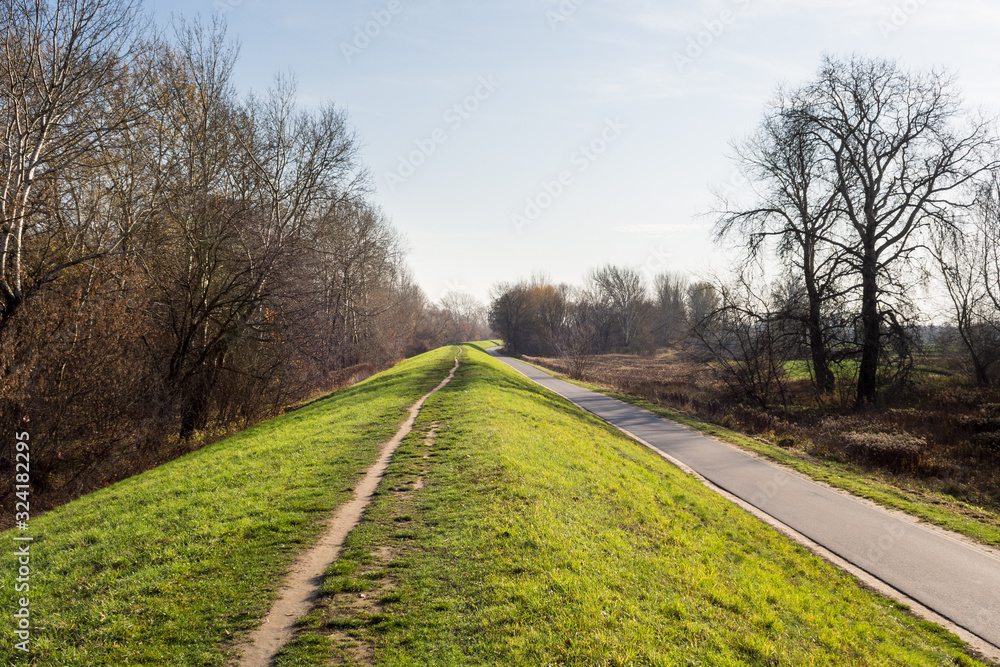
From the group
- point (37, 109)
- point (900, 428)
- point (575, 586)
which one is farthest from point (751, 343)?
point (37, 109)

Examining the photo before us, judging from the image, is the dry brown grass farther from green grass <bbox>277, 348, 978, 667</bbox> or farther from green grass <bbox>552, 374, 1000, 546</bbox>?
green grass <bbox>277, 348, 978, 667</bbox>

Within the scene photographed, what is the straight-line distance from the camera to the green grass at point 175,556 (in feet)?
16.1

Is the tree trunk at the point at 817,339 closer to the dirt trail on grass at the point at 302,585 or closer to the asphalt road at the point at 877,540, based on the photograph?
the asphalt road at the point at 877,540

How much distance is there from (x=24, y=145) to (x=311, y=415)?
1090 cm

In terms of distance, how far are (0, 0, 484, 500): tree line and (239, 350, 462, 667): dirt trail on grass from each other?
8.51 m

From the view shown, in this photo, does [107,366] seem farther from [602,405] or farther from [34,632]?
[602,405]

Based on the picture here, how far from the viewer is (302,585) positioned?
613 centimetres

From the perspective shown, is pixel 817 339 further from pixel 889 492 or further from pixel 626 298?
pixel 626 298

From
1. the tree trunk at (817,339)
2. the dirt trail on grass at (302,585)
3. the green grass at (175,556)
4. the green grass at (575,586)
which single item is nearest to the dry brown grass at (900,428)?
the tree trunk at (817,339)

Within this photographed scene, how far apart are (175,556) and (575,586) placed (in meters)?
5.10

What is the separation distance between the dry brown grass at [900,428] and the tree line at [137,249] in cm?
1929

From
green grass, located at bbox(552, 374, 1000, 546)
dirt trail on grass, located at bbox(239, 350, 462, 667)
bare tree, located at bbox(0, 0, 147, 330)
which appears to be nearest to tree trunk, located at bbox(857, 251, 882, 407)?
green grass, located at bbox(552, 374, 1000, 546)

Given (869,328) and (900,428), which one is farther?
(869,328)

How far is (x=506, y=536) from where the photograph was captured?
24.0 ft
